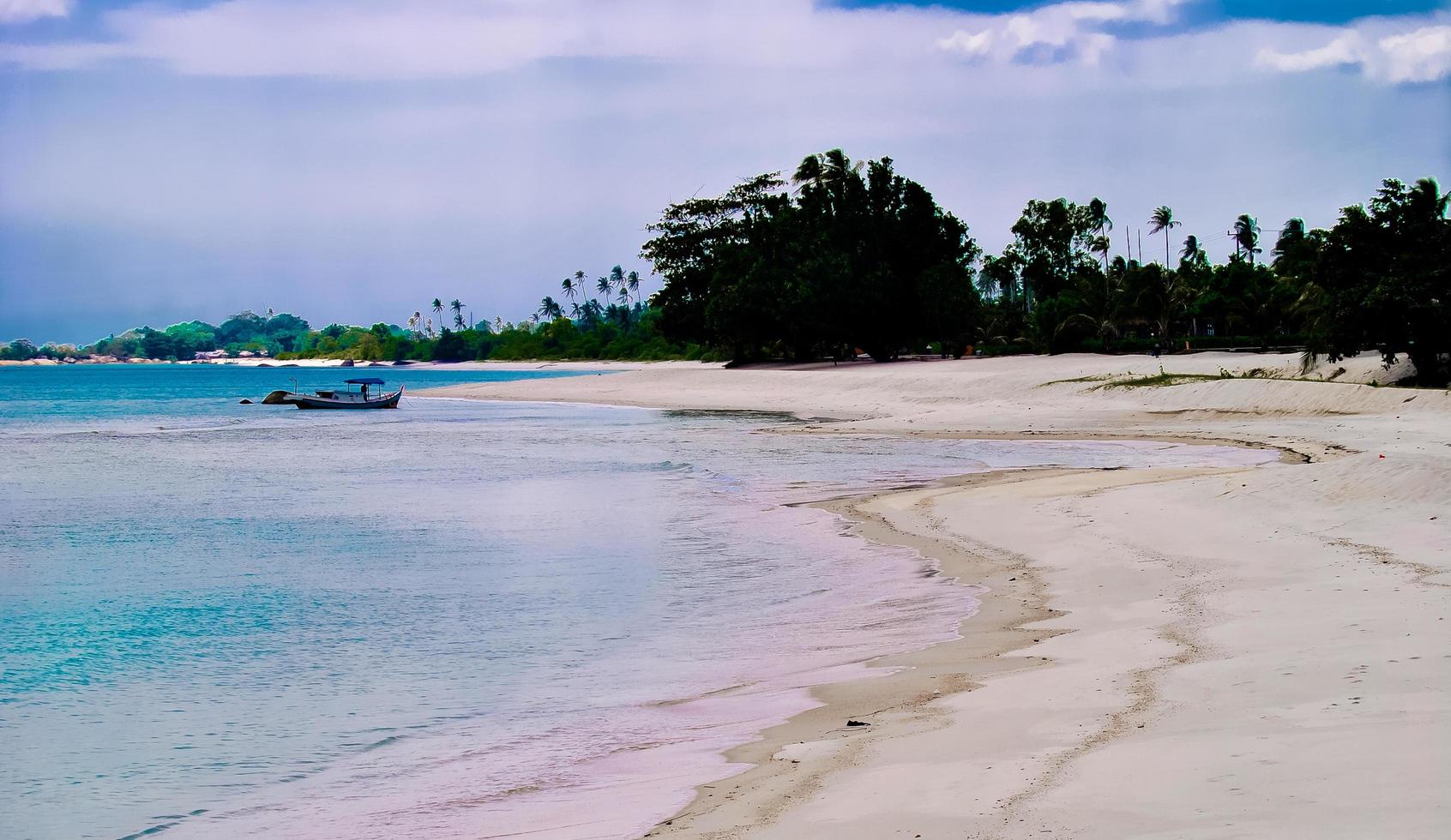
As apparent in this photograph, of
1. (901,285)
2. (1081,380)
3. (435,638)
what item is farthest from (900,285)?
(435,638)

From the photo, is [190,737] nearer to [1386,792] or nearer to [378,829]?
[378,829]

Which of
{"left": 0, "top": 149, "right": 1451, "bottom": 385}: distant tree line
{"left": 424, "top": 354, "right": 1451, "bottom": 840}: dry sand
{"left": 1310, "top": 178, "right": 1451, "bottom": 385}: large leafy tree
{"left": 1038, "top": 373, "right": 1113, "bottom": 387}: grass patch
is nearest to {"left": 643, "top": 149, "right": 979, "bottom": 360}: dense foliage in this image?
{"left": 0, "top": 149, "right": 1451, "bottom": 385}: distant tree line

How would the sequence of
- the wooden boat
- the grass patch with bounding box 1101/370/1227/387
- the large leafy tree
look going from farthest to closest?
the wooden boat < the grass patch with bounding box 1101/370/1227/387 < the large leafy tree

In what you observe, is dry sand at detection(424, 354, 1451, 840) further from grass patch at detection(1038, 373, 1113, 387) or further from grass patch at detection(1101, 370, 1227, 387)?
grass patch at detection(1038, 373, 1113, 387)

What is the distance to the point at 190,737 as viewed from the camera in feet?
30.1

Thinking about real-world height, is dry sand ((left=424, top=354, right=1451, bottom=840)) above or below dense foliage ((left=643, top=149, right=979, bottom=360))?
below

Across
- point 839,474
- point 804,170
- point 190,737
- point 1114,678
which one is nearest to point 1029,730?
point 1114,678

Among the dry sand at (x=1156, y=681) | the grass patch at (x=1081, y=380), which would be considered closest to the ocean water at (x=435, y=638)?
the dry sand at (x=1156, y=681)

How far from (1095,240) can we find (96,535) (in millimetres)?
100078

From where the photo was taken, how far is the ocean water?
7.61 meters

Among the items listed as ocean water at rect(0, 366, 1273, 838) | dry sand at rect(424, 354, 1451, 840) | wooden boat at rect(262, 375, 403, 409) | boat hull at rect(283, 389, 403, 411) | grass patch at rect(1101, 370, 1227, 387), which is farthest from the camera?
wooden boat at rect(262, 375, 403, 409)

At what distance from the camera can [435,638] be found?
41.1ft

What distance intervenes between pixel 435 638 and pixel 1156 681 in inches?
293

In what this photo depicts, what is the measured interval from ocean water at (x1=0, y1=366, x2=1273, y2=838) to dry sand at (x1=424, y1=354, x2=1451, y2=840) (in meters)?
0.82
